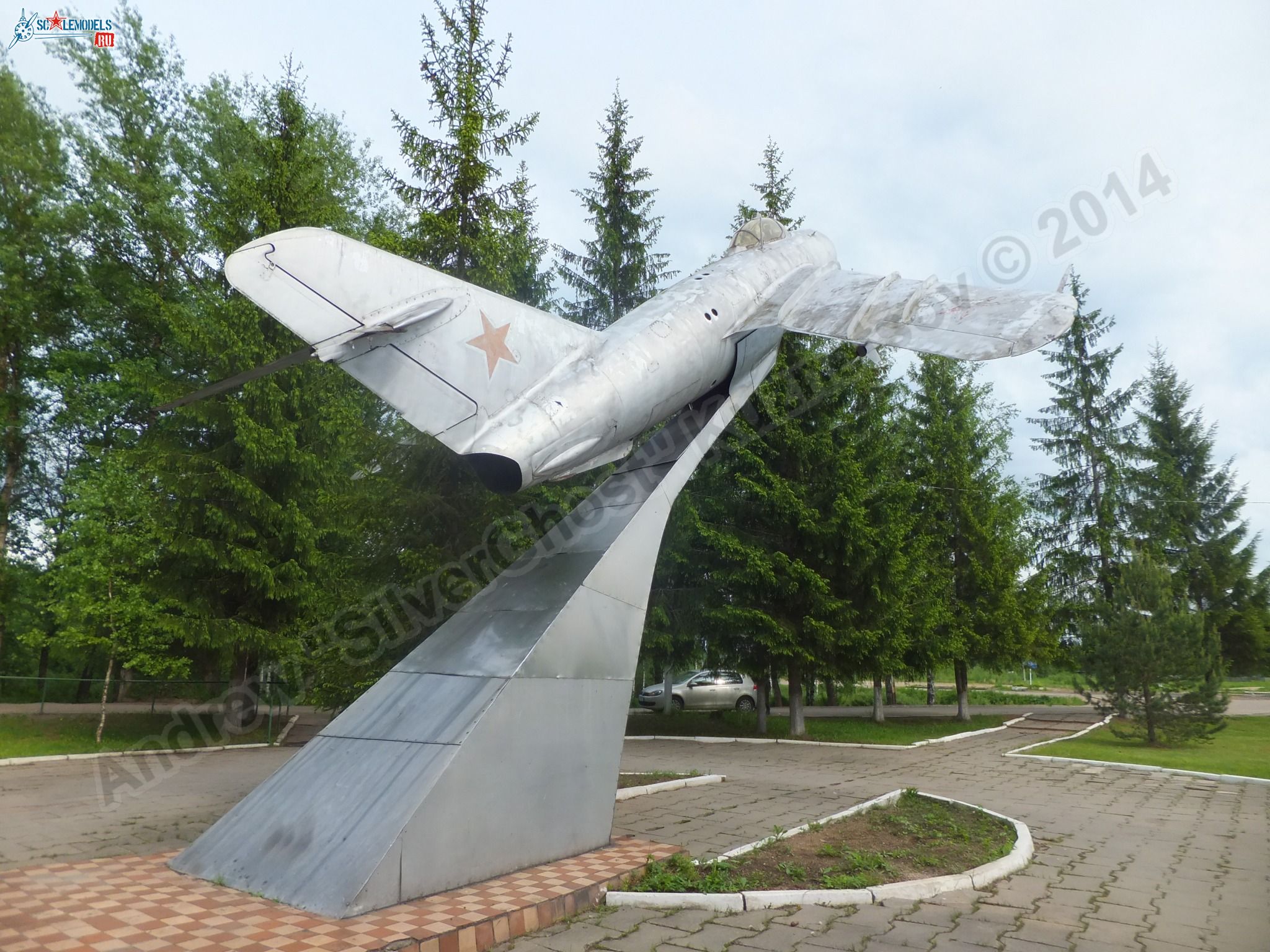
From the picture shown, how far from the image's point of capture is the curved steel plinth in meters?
5.08

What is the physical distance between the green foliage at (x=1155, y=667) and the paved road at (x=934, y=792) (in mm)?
3746

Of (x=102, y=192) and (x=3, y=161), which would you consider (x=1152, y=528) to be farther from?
(x=3, y=161)

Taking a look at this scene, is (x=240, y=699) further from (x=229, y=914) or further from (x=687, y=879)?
(x=687, y=879)

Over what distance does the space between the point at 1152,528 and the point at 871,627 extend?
15095 mm

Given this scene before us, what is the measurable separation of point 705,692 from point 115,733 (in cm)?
1451

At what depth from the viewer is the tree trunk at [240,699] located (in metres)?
16.7

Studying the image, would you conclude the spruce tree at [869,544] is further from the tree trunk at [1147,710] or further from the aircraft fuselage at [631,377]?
the aircraft fuselage at [631,377]

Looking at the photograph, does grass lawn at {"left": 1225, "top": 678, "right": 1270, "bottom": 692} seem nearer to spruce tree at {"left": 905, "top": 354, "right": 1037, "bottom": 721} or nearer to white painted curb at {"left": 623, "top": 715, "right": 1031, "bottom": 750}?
spruce tree at {"left": 905, "top": 354, "right": 1037, "bottom": 721}

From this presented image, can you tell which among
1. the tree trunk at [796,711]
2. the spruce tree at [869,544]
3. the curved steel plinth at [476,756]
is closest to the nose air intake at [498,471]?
the curved steel plinth at [476,756]

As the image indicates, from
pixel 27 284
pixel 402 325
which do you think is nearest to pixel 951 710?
pixel 402 325

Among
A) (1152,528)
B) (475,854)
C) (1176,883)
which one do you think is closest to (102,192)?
(475,854)

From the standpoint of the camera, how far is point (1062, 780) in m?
11.8

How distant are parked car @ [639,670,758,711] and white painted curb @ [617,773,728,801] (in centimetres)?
1118

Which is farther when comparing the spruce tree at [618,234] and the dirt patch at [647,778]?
the spruce tree at [618,234]
